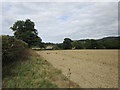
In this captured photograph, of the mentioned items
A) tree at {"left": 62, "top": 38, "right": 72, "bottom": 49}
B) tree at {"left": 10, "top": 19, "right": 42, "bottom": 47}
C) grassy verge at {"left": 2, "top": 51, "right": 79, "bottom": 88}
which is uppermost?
tree at {"left": 10, "top": 19, "right": 42, "bottom": 47}

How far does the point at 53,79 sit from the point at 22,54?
5123 mm

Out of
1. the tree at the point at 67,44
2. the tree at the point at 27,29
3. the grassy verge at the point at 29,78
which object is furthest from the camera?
the tree at the point at 67,44

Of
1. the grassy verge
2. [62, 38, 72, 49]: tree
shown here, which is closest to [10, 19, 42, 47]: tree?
[62, 38, 72, 49]: tree

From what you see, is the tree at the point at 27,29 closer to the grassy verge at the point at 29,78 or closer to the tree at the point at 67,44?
the tree at the point at 67,44

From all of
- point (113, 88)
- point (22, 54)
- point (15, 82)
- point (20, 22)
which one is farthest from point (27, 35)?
point (113, 88)

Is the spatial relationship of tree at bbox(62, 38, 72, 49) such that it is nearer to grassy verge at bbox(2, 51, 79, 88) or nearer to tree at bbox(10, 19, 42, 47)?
tree at bbox(10, 19, 42, 47)

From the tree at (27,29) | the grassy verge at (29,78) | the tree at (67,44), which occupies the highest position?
the tree at (27,29)

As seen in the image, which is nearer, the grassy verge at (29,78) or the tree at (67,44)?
the grassy verge at (29,78)

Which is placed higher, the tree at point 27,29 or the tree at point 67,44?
the tree at point 27,29

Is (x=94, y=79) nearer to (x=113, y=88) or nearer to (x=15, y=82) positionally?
(x=113, y=88)

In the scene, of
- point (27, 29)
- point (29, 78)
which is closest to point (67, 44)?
point (27, 29)

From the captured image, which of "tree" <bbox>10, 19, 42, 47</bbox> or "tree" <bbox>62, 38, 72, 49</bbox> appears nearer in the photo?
"tree" <bbox>10, 19, 42, 47</bbox>

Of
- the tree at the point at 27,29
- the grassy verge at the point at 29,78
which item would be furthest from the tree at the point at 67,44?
the grassy verge at the point at 29,78

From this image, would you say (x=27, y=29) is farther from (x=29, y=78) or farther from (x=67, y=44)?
(x=29, y=78)
